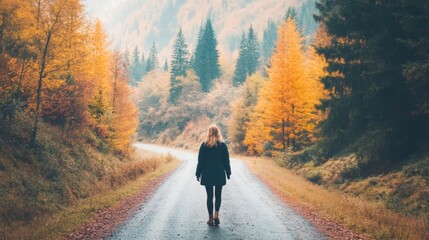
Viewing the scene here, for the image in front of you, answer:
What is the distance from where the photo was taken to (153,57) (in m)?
106

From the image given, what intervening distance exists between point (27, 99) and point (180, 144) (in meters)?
38.6

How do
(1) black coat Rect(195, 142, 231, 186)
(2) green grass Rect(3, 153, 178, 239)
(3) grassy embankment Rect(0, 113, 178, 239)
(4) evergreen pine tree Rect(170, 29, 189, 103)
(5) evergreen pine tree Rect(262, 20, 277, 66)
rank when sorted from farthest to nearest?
(5) evergreen pine tree Rect(262, 20, 277, 66), (4) evergreen pine tree Rect(170, 29, 189, 103), (3) grassy embankment Rect(0, 113, 178, 239), (1) black coat Rect(195, 142, 231, 186), (2) green grass Rect(3, 153, 178, 239)

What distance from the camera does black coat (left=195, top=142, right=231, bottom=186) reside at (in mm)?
8422

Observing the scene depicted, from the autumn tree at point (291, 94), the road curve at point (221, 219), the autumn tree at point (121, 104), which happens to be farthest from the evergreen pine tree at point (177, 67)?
the road curve at point (221, 219)

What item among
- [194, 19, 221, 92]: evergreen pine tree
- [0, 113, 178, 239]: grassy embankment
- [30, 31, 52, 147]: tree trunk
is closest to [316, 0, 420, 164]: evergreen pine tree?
[0, 113, 178, 239]: grassy embankment

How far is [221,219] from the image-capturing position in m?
9.14

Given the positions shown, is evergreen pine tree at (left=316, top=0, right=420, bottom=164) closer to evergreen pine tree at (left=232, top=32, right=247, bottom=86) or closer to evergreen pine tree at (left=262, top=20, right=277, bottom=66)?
evergreen pine tree at (left=232, top=32, right=247, bottom=86)

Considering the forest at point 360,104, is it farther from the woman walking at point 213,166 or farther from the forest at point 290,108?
the woman walking at point 213,166

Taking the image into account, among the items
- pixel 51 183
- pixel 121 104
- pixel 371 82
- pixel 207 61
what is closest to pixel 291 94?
pixel 371 82

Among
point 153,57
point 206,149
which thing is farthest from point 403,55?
point 153,57

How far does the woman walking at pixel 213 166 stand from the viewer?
27.7ft

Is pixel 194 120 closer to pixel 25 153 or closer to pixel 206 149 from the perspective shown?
pixel 25 153

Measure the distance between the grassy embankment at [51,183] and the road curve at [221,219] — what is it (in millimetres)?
1708

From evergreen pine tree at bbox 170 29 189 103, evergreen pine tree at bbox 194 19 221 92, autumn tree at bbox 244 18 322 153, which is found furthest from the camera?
evergreen pine tree at bbox 194 19 221 92
